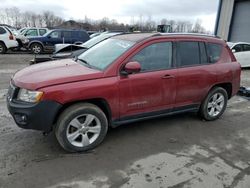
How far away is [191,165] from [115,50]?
7.06 ft

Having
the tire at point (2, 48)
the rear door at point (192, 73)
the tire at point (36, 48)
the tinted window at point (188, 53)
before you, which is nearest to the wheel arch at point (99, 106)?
the rear door at point (192, 73)

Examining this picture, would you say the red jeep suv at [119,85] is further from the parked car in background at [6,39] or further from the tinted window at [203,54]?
the parked car in background at [6,39]

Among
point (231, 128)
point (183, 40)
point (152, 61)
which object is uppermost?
point (183, 40)

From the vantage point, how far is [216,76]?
4660 mm

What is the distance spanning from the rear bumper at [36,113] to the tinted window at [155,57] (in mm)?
1456

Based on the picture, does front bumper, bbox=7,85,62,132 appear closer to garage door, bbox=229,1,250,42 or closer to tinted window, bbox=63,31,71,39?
tinted window, bbox=63,31,71,39

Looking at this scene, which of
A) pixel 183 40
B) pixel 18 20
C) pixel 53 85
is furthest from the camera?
pixel 18 20

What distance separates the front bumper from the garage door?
18728 mm

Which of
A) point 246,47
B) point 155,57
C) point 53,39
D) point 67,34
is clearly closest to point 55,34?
point 53,39

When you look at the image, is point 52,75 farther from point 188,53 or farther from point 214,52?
point 214,52

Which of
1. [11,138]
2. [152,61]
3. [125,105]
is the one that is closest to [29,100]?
[11,138]

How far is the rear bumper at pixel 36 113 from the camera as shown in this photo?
10.3ft

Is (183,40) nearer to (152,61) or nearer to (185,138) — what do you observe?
(152,61)

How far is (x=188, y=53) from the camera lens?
14.4ft
